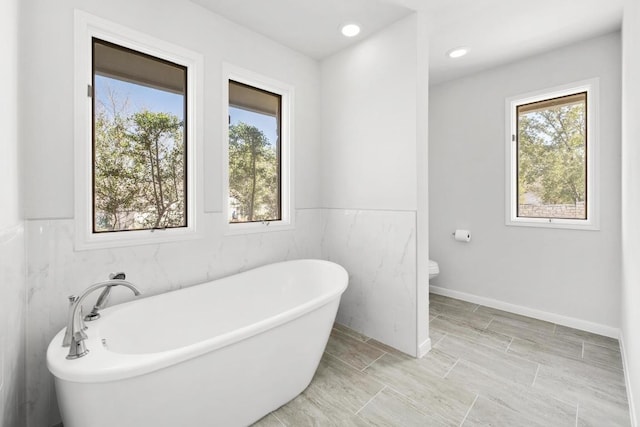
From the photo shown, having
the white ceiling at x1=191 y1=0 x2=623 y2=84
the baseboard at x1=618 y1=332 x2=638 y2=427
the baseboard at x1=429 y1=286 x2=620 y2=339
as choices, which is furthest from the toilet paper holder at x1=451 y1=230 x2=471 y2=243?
the white ceiling at x1=191 y1=0 x2=623 y2=84

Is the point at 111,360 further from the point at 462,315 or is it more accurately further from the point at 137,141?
the point at 462,315

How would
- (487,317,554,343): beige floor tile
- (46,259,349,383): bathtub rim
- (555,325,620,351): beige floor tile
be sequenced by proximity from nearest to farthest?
(46,259,349,383): bathtub rim → (555,325,620,351): beige floor tile → (487,317,554,343): beige floor tile

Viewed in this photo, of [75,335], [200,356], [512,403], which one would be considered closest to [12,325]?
[75,335]

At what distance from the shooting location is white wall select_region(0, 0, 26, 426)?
104 cm

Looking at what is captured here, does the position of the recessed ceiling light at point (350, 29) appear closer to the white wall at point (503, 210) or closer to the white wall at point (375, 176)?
the white wall at point (375, 176)

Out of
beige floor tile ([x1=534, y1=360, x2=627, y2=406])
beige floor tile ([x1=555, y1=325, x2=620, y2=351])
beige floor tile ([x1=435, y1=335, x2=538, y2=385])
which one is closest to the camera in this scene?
beige floor tile ([x1=534, y1=360, x2=627, y2=406])

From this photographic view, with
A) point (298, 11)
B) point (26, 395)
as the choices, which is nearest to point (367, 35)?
point (298, 11)

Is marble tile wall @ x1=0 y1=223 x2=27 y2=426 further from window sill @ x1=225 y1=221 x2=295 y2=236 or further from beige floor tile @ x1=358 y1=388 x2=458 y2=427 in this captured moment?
beige floor tile @ x1=358 y1=388 x2=458 y2=427

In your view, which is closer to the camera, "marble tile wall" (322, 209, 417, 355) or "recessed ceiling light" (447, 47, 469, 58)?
"marble tile wall" (322, 209, 417, 355)

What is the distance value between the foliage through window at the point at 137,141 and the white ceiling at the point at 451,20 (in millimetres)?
653

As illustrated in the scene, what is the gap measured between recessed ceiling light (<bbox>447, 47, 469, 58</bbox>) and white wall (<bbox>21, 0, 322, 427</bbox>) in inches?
59.5

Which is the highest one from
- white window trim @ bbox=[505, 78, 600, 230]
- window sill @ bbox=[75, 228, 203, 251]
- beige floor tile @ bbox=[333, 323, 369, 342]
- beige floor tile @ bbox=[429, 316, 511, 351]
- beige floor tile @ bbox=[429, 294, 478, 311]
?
white window trim @ bbox=[505, 78, 600, 230]

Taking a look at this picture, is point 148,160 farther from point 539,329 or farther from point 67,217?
point 539,329

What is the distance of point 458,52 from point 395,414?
2939mm
